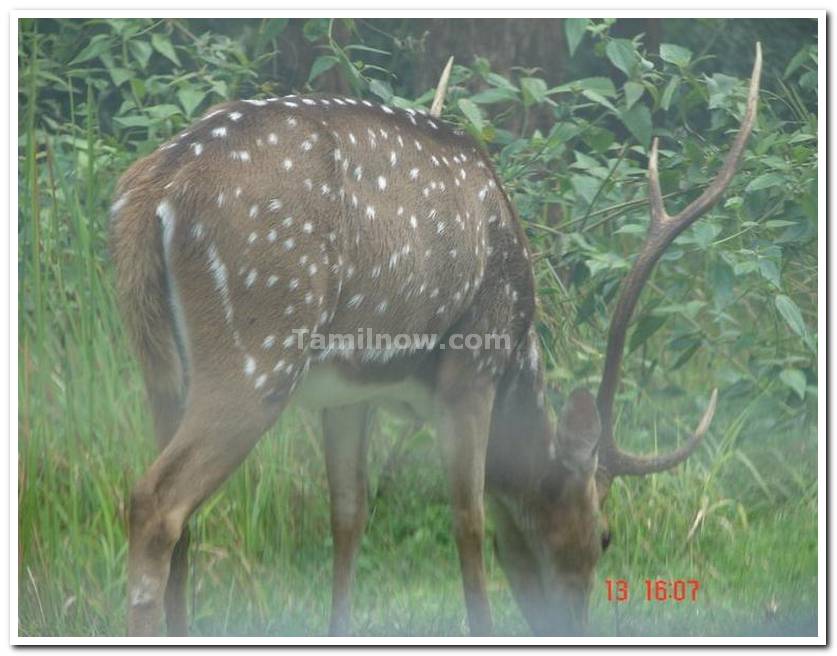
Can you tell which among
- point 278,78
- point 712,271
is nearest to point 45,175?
point 278,78

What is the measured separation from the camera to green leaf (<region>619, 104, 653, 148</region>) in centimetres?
493

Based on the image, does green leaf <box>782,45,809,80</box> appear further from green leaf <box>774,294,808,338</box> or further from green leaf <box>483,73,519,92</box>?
green leaf <box>483,73,519,92</box>

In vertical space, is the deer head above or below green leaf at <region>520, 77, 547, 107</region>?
below

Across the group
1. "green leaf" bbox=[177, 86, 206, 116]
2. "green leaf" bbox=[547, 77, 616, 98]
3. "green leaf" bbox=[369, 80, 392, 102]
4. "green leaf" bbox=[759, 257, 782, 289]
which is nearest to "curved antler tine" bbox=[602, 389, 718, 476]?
"green leaf" bbox=[759, 257, 782, 289]

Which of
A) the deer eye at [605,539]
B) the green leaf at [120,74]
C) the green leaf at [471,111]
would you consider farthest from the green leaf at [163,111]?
the deer eye at [605,539]

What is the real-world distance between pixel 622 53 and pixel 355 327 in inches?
48.2

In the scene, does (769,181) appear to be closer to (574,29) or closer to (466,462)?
(574,29)

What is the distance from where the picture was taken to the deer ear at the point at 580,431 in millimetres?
4812

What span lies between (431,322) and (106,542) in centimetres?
111

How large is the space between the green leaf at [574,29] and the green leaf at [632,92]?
24 cm

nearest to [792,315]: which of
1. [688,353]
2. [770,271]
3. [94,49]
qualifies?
[770,271]
